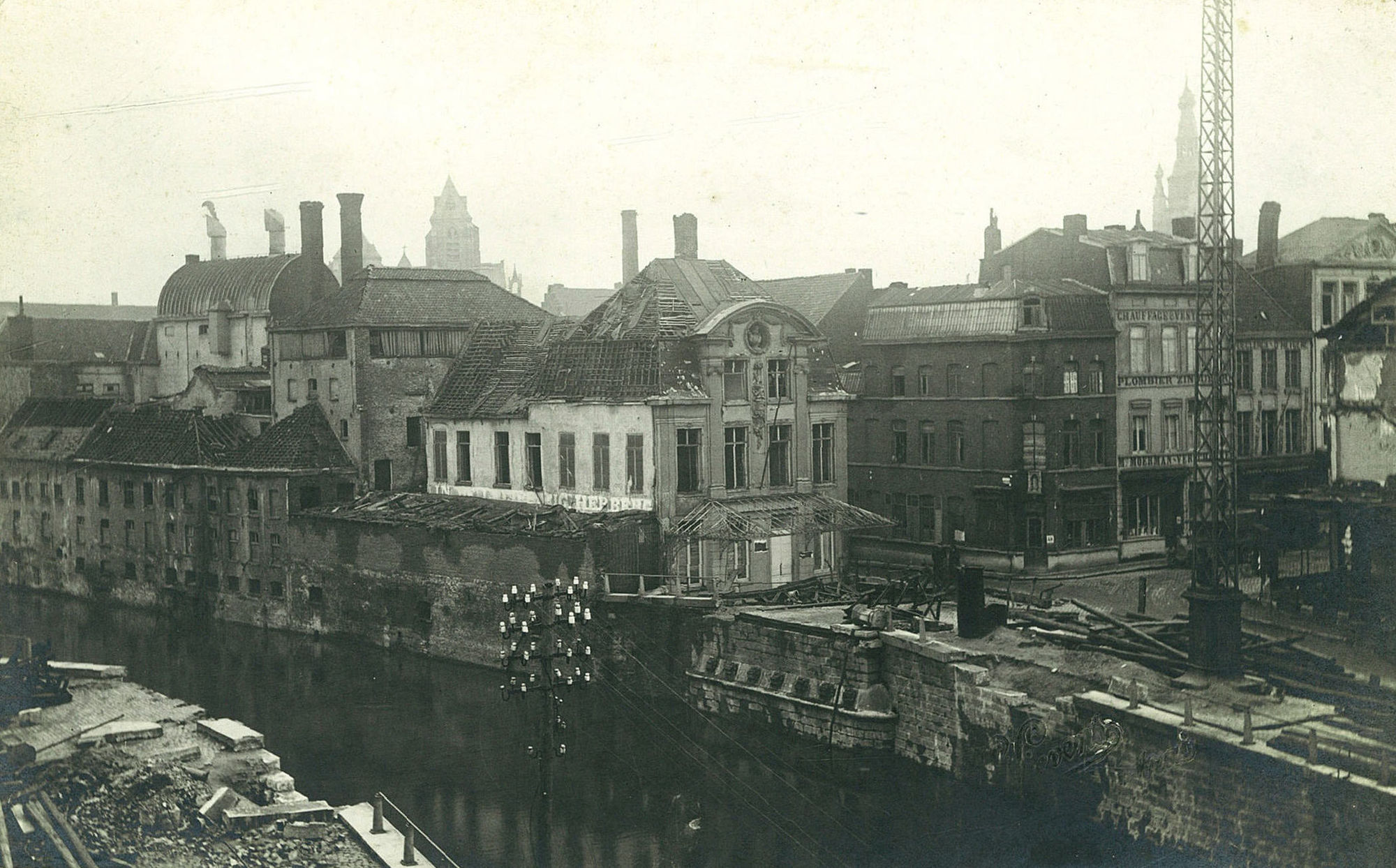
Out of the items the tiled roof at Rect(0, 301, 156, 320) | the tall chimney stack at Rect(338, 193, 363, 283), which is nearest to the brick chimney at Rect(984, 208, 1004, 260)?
the tall chimney stack at Rect(338, 193, 363, 283)

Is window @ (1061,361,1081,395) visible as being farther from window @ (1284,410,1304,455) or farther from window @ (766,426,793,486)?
window @ (766,426,793,486)

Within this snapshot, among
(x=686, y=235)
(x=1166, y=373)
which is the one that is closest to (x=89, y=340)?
(x=686, y=235)

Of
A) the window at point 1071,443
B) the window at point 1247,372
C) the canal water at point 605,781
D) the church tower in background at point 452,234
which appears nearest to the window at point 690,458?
the canal water at point 605,781

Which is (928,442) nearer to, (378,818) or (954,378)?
(954,378)

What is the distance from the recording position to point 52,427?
52875 mm

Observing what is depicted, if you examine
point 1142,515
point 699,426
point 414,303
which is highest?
point 414,303

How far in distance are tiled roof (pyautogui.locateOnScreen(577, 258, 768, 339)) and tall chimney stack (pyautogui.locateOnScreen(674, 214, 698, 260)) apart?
1406 millimetres

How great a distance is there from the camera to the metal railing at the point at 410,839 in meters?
23.0

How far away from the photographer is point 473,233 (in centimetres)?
11194

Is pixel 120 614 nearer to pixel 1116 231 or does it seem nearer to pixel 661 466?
pixel 661 466

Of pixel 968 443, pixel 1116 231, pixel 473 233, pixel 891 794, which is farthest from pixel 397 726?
pixel 473 233

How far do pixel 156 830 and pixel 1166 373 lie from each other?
36240 mm

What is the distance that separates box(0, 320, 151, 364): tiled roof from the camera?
57.3m

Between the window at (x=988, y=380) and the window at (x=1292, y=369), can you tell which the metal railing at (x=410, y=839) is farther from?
the window at (x=1292, y=369)
